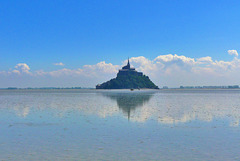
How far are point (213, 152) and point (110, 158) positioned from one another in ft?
21.1

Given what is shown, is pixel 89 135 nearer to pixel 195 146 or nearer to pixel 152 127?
pixel 152 127

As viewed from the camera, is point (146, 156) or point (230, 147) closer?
point (146, 156)

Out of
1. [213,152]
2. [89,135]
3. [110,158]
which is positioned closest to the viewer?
[110,158]

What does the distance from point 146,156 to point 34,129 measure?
1334 centimetres

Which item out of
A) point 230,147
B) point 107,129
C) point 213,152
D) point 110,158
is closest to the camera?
point 110,158

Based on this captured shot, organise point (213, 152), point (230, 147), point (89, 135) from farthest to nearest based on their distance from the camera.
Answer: point (89, 135) < point (230, 147) < point (213, 152)

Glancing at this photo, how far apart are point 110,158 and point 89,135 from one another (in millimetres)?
6859

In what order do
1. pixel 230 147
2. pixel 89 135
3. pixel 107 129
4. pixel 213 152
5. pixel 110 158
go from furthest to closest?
pixel 107 129 → pixel 89 135 → pixel 230 147 → pixel 213 152 → pixel 110 158

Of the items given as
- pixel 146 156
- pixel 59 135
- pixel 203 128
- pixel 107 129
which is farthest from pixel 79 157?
pixel 203 128

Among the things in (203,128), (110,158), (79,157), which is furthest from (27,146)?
(203,128)

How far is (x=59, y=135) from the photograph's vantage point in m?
20.7

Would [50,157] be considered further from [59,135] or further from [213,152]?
[213,152]

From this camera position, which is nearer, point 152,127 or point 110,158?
point 110,158

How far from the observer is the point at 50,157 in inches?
559
